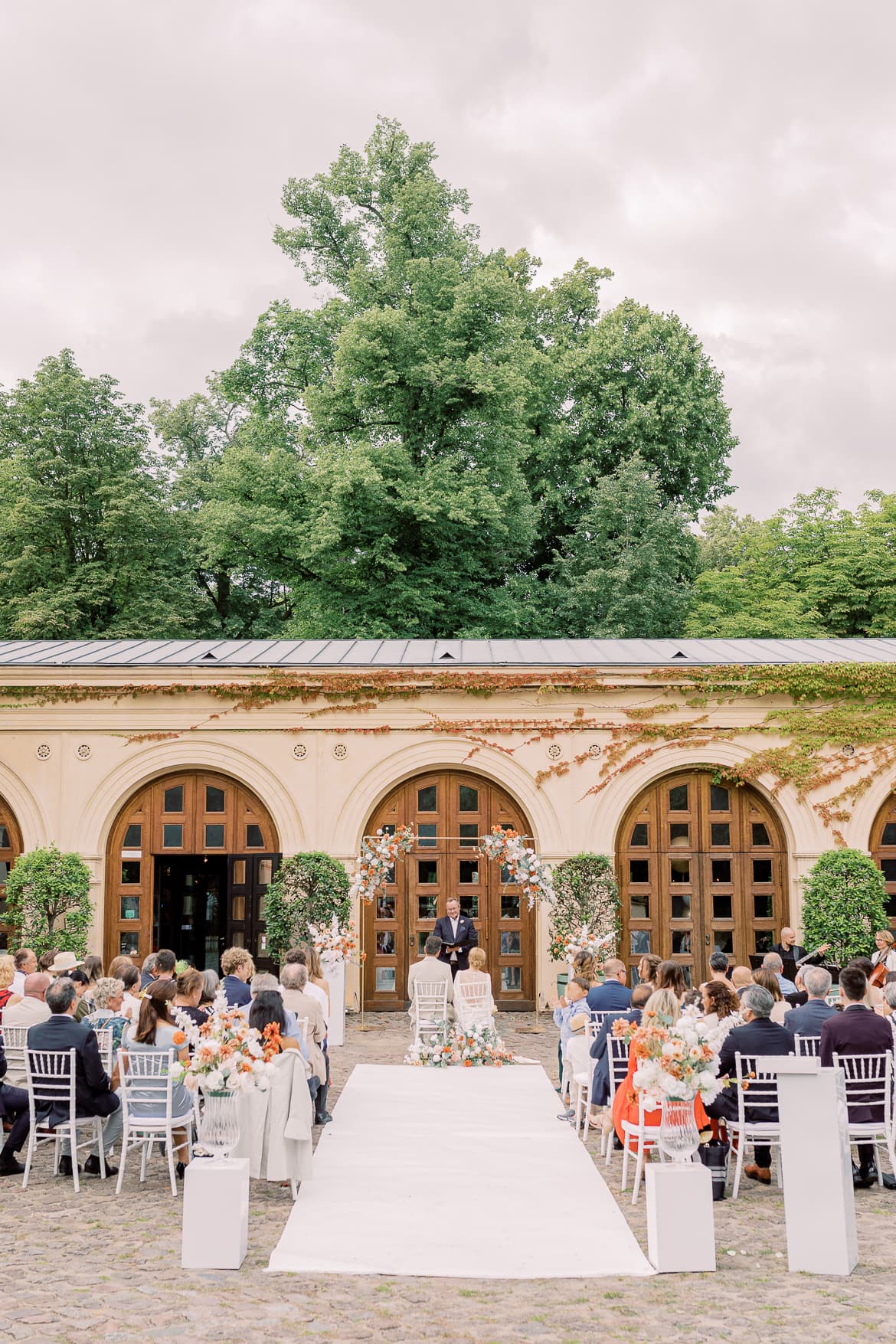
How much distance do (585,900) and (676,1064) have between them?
9.38 m

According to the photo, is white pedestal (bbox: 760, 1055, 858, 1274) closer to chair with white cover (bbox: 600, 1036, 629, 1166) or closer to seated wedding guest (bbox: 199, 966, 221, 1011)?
chair with white cover (bbox: 600, 1036, 629, 1166)

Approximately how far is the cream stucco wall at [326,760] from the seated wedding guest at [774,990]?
6.12m

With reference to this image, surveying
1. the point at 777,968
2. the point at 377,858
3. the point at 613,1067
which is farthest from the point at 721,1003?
the point at 377,858

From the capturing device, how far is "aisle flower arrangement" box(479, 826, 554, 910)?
15.4 m

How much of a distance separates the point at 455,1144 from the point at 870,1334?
4.31m

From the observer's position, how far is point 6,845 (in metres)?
17.3

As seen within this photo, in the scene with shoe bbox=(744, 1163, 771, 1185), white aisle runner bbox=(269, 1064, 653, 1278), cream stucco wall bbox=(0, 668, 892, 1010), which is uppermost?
cream stucco wall bbox=(0, 668, 892, 1010)

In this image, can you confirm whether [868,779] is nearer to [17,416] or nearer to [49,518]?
[49,518]

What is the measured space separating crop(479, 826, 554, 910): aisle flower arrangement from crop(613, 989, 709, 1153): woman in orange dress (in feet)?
22.0

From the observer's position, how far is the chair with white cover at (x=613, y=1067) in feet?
30.0

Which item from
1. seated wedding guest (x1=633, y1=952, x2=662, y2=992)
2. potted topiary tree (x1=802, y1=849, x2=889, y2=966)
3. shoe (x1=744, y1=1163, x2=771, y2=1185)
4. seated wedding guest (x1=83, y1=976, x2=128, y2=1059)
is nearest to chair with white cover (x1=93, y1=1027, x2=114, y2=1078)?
seated wedding guest (x1=83, y1=976, x2=128, y2=1059)

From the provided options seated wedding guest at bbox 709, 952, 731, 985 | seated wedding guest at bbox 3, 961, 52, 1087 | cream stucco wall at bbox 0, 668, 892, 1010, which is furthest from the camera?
cream stucco wall at bbox 0, 668, 892, 1010

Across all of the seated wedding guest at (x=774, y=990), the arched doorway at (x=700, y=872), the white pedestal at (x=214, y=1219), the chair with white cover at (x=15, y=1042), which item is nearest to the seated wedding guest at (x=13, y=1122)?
the chair with white cover at (x=15, y=1042)

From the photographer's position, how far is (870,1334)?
5797 mm
